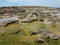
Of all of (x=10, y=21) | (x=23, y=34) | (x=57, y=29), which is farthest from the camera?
(x=10, y=21)

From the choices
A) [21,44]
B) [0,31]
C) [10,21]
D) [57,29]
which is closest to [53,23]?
[57,29]

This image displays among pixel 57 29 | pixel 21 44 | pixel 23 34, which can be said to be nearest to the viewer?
pixel 21 44

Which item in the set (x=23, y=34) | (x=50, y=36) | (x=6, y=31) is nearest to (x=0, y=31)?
(x=6, y=31)

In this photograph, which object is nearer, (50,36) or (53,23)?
(50,36)

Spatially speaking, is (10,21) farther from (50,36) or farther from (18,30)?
(50,36)

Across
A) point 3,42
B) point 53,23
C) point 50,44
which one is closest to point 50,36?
point 50,44

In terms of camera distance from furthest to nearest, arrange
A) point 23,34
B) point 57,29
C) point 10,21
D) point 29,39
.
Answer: point 10,21, point 57,29, point 23,34, point 29,39

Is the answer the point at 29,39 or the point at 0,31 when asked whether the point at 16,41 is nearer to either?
the point at 29,39

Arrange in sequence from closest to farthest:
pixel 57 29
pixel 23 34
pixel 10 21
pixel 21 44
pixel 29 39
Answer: pixel 21 44 < pixel 29 39 < pixel 23 34 < pixel 57 29 < pixel 10 21

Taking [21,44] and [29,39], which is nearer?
[21,44]
